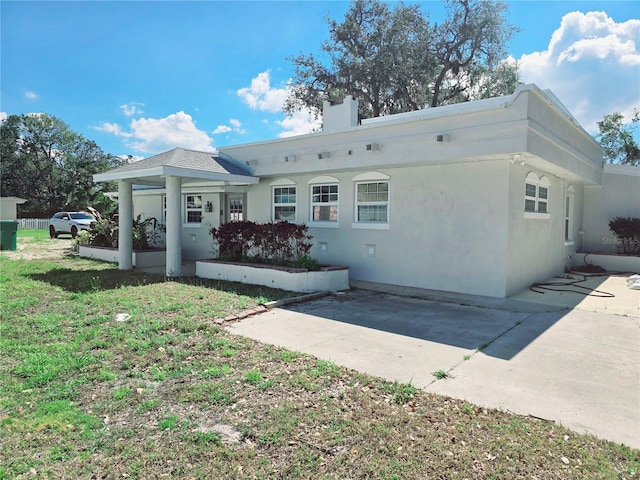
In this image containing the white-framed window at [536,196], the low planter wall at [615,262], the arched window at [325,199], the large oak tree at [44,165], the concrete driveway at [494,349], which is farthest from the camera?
the large oak tree at [44,165]

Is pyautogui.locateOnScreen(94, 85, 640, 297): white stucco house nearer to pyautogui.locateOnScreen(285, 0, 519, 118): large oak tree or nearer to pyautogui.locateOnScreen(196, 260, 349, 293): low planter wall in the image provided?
pyautogui.locateOnScreen(196, 260, 349, 293): low planter wall

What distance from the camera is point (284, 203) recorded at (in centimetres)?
1289

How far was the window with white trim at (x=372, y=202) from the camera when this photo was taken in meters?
10.7

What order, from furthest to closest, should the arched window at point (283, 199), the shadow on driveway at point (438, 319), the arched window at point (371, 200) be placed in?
the arched window at point (283, 199) → the arched window at point (371, 200) → the shadow on driveway at point (438, 319)

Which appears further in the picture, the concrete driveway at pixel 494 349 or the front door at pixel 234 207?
the front door at pixel 234 207

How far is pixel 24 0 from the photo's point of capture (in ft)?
29.7

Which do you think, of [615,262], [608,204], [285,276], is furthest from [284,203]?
[608,204]

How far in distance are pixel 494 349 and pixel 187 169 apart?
29.0ft

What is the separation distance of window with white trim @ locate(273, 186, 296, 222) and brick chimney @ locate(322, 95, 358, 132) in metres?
2.39

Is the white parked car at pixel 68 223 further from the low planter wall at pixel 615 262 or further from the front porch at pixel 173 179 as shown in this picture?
the low planter wall at pixel 615 262

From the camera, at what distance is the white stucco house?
8625 millimetres

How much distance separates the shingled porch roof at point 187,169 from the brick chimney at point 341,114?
3288 millimetres

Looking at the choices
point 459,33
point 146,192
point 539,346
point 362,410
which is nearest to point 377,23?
point 459,33

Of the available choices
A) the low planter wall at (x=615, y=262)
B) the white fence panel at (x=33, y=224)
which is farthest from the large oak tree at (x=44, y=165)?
the low planter wall at (x=615, y=262)
